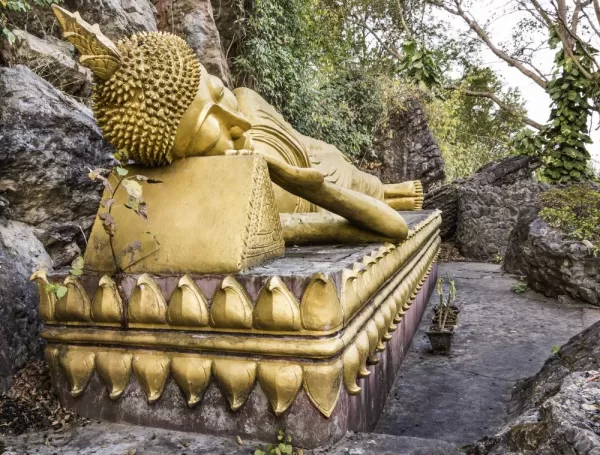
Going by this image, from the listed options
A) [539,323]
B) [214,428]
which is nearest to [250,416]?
[214,428]

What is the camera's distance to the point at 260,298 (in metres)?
1.11

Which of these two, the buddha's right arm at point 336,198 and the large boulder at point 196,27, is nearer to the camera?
the buddha's right arm at point 336,198

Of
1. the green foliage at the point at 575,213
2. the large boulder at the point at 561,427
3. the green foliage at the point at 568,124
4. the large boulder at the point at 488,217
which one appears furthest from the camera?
the green foliage at the point at 568,124

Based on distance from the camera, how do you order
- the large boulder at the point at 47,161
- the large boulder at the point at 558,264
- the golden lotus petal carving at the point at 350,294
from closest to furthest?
the golden lotus petal carving at the point at 350,294 → the large boulder at the point at 47,161 → the large boulder at the point at 558,264

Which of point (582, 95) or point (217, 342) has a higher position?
point (582, 95)

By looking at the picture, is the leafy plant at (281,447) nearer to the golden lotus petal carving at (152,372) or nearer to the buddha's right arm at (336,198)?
the golden lotus petal carving at (152,372)

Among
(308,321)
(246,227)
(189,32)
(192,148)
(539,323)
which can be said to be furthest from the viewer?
(189,32)

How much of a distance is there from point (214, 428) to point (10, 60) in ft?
6.15

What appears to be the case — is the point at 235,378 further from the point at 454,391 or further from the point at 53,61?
the point at 53,61

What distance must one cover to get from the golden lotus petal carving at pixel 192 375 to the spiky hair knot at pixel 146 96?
565 mm

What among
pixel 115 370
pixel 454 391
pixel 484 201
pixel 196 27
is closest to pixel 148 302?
pixel 115 370

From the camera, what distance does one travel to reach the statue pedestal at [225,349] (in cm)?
111

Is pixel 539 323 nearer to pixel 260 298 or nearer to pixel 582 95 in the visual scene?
pixel 260 298

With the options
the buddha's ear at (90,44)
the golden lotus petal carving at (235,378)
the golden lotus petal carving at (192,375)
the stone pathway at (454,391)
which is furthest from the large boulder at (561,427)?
the buddha's ear at (90,44)
